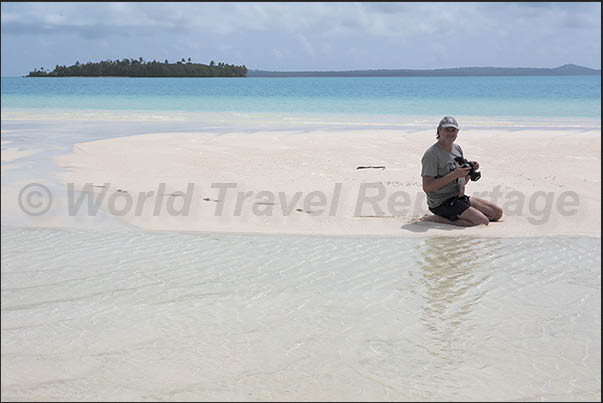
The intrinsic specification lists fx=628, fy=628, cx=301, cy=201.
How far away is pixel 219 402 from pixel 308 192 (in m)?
5.66

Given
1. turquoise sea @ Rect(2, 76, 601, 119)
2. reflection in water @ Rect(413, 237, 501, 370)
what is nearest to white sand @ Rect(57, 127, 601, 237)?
reflection in water @ Rect(413, 237, 501, 370)

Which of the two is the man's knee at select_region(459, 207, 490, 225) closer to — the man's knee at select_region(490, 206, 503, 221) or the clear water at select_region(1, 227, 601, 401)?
the man's knee at select_region(490, 206, 503, 221)

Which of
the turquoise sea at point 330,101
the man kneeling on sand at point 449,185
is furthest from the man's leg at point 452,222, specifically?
the turquoise sea at point 330,101

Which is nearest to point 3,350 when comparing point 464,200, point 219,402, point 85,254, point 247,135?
point 219,402

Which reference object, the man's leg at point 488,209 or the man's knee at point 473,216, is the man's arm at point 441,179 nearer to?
the man's knee at point 473,216

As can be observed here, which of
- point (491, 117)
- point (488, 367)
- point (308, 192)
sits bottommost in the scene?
point (488, 367)

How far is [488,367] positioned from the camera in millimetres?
3471

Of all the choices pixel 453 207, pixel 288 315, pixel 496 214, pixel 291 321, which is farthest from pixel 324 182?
pixel 291 321

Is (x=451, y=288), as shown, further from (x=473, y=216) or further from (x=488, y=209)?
(x=488, y=209)

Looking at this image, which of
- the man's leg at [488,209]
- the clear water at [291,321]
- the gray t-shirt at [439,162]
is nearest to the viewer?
the clear water at [291,321]

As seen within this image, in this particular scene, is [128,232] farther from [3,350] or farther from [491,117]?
[491,117]

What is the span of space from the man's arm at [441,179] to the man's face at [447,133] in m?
0.35

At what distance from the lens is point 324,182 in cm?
932

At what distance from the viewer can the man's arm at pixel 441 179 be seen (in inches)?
259
